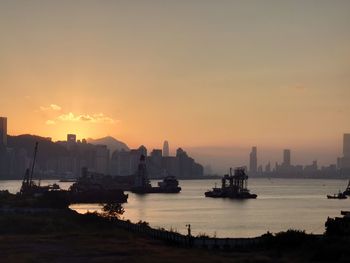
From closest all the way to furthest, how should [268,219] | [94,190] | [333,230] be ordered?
[333,230] → [268,219] → [94,190]

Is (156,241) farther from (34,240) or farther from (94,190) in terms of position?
(94,190)

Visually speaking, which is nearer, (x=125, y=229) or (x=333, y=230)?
(x=333, y=230)

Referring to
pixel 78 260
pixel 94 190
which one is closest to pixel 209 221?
pixel 78 260

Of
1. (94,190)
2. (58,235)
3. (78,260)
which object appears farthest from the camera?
(94,190)

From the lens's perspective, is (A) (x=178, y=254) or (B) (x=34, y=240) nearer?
(A) (x=178, y=254)

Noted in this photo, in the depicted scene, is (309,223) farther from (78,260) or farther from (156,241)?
(78,260)

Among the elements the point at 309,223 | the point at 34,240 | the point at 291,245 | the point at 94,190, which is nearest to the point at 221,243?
the point at 291,245
